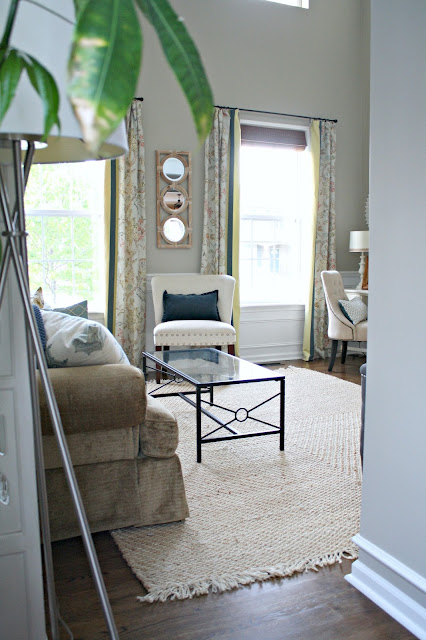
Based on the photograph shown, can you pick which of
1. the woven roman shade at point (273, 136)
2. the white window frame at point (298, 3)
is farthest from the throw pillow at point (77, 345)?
the white window frame at point (298, 3)

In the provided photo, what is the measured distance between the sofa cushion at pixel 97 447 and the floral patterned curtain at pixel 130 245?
10.6 ft

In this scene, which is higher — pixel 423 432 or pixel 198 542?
pixel 423 432

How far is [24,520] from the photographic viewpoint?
161 centimetres

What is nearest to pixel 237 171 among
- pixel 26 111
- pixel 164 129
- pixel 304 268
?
pixel 164 129

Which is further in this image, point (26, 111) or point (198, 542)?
point (198, 542)

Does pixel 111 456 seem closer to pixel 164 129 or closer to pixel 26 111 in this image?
pixel 26 111

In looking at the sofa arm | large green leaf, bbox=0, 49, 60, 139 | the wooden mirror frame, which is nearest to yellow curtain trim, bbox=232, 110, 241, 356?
the wooden mirror frame

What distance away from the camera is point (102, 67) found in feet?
1.55

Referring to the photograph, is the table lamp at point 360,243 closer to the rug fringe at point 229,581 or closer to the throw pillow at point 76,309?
the throw pillow at point 76,309

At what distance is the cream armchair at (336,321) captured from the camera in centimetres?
571

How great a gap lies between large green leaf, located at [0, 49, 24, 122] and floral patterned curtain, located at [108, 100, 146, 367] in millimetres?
4849

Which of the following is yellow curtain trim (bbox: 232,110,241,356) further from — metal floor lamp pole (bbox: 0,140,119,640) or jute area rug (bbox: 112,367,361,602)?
metal floor lamp pole (bbox: 0,140,119,640)

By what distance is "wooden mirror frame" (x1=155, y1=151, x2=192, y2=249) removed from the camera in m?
5.69

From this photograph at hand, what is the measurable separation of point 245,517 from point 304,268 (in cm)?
437
